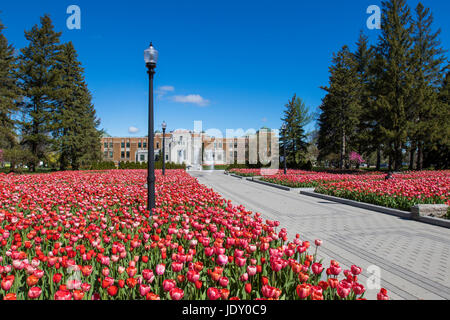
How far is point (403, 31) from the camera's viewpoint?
2827cm

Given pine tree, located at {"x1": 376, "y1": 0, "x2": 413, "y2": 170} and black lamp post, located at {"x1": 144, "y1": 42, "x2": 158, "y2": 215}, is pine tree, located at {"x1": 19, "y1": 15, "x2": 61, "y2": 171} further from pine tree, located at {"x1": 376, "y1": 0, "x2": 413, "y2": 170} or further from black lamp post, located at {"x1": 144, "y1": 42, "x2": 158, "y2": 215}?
pine tree, located at {"x1": 376, "y1": 0, "x2": 413, "y2": 170}

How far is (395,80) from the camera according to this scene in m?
→ 27.5

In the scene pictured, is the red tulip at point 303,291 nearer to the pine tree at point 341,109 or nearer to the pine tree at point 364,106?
the pine tree at point 364,106

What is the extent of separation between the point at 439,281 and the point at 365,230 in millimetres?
3024

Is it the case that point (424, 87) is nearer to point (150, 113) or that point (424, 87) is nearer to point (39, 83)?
point (150, 113)

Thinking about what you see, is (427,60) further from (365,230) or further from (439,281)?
(439,281)

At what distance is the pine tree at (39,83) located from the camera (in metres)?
31.5

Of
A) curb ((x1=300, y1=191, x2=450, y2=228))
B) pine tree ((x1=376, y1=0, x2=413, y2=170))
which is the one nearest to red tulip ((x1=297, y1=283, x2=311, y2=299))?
curb ((x1=300, y1=191, x2=450, y2=228))

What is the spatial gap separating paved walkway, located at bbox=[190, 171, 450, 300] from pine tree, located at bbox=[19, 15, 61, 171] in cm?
3177

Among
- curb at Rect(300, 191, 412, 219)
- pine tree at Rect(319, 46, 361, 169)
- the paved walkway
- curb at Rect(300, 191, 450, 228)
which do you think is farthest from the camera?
pine tree at Rect(319, 46, 361, 169)

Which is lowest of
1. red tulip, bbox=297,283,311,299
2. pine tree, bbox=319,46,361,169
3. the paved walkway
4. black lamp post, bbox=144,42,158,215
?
the paved walkway

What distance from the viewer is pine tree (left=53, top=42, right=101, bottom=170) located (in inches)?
1334

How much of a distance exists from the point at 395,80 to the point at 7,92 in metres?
40.0
